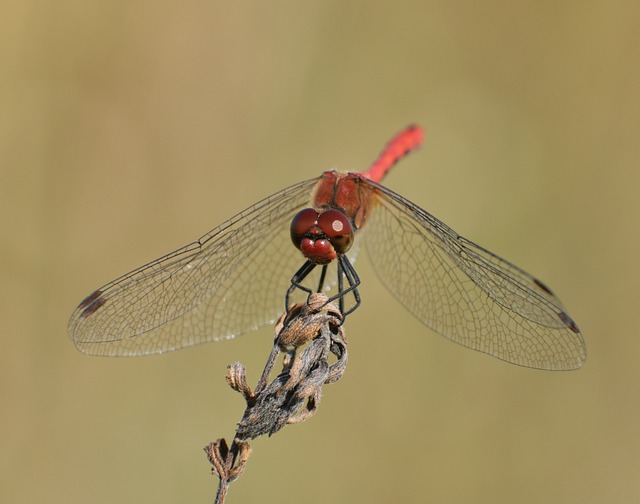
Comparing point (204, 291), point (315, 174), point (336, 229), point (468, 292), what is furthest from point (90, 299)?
point (315, 174)

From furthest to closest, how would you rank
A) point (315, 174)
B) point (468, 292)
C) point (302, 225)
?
point (315, 174) → point (468, 292) → point (302, 225)

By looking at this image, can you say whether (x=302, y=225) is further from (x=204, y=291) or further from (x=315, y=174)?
(x=315, y=174)

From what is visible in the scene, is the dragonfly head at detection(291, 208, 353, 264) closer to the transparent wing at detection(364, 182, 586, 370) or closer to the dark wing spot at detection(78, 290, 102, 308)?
the transparent wing at detection(364, 182, 586, 370)

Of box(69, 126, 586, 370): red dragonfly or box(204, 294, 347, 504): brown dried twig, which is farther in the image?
box(69, 126, 586, 370): red dragonfly

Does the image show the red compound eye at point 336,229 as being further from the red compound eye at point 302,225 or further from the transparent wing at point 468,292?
the transparent wing at point 468,292

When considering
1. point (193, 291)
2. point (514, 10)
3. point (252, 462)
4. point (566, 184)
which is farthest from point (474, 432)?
point (514, 10)

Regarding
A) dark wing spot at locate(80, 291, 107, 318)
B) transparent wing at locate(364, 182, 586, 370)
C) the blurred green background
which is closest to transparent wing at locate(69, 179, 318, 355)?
dark wing spot at locate(80, 291, 107, 318)

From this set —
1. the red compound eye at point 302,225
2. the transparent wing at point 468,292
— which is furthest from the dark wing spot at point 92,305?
the transparent wing at point 468,292
